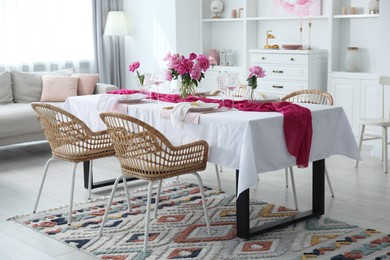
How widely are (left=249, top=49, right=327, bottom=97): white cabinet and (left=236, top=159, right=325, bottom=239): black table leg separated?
2.96 metres

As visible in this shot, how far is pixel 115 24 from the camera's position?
820cm

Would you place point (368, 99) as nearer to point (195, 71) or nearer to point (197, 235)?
point (195, 71)

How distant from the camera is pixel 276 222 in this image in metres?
3.95

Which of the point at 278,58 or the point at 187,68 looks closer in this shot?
the point at 187,68

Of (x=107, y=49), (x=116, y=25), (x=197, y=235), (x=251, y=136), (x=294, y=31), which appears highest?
(x=116, y=25)

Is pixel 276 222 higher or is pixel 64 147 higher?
pixel 64 147

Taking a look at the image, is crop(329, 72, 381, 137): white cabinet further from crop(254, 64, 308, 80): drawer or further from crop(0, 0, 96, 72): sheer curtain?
crop(0, 0, 96, 72): sheer curtain

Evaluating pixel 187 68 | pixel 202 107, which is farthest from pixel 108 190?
pixel 202 107

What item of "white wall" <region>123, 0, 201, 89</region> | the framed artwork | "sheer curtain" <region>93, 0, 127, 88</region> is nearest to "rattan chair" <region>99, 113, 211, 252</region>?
the framed artwork

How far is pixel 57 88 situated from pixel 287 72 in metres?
2.64

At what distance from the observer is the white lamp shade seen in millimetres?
8195

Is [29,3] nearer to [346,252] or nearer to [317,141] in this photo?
[317,141]

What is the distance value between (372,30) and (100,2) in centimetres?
364

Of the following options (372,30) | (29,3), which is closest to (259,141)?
(372,30)
